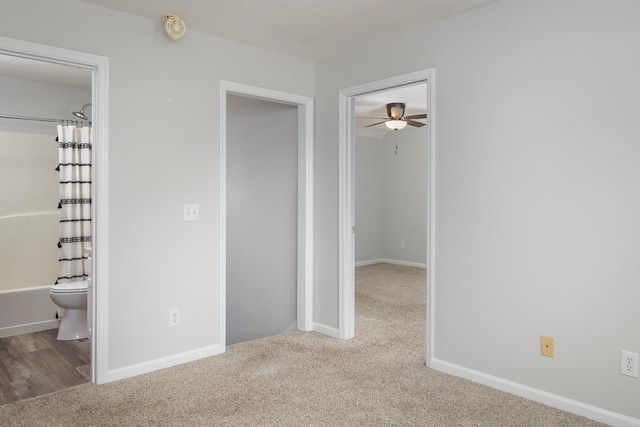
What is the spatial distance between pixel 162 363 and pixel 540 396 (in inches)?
92.1

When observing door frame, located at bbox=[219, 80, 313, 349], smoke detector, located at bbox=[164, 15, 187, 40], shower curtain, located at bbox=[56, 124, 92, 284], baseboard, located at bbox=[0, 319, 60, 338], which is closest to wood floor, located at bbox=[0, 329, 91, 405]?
baseboard, located at bbox=[0, 319, 60, 338]

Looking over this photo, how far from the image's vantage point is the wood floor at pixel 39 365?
9.34 feet

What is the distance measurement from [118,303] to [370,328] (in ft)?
6.88

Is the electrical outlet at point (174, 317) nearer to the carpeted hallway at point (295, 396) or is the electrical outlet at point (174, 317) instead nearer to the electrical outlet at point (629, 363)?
the carpeted hallway at point (295, 396)

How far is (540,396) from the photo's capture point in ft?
8.26

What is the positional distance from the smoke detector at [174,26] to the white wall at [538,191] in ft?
4.80

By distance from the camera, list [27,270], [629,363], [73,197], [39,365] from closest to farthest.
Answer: [629,363] < [39,365] < [73,197] < [27,270]

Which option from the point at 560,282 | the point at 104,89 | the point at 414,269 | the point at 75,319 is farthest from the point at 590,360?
the point at 414,269

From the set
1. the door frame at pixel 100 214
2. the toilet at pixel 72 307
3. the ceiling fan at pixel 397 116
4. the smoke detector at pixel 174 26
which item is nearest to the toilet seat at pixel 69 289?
the toilet at pixel 72 307

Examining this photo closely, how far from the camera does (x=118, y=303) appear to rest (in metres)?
2.83

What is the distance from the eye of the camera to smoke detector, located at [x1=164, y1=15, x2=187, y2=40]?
9.43 ft

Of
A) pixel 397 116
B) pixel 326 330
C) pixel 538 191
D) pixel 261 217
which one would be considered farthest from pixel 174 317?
pixel 397 116

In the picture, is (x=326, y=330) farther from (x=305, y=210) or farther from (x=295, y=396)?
(x=295, y=396)

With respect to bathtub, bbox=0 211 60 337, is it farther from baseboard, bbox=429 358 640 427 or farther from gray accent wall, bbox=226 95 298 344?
baseboard, bbox=429 358 640 427
